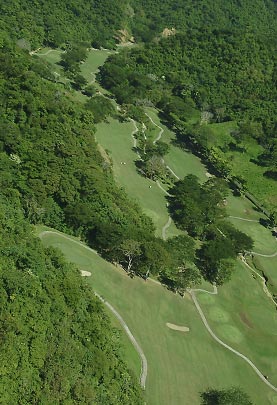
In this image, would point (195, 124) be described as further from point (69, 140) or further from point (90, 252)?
point (90, 252)

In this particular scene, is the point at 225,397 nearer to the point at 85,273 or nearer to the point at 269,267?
the point at 85,273

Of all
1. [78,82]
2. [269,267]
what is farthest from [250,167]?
[78,82]

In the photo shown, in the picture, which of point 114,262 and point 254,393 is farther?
point 114,262

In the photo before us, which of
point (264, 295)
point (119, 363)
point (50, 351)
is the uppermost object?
point (50, 351)

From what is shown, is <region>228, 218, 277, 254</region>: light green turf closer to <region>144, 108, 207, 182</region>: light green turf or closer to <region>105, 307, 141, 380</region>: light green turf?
<region>144, 108, 207, 182</region>: light green turf

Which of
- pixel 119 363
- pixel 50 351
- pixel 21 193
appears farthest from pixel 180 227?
pixel 50 351

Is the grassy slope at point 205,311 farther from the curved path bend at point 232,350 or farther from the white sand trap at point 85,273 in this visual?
the white sand trap at point 85,273

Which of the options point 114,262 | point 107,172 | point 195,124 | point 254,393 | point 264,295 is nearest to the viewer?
point 254,393
